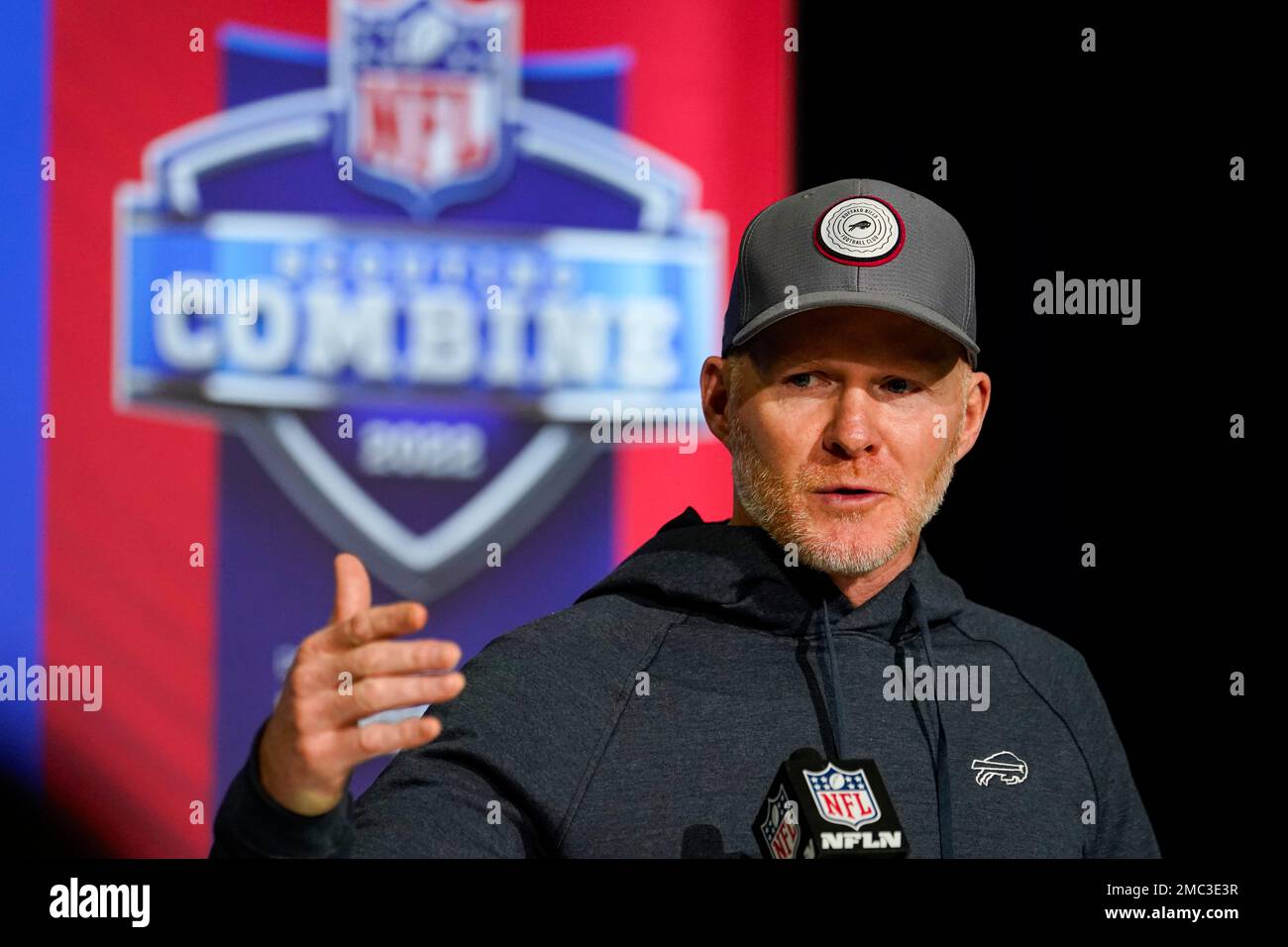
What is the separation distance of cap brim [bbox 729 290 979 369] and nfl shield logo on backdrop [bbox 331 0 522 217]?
4.33 feet

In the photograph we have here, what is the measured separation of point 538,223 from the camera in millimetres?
2748

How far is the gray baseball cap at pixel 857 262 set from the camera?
1.57 meters

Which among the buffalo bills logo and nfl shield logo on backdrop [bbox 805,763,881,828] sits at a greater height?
nfl shield logo on backdrop [bbox 805,763,881,828]

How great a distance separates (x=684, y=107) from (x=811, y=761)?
6.05ft

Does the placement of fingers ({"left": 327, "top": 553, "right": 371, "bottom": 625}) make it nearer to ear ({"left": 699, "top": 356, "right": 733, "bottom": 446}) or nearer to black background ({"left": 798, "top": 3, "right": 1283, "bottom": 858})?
ear ({"left": 699, "top": 356, "right": 733, "bottom": 446})

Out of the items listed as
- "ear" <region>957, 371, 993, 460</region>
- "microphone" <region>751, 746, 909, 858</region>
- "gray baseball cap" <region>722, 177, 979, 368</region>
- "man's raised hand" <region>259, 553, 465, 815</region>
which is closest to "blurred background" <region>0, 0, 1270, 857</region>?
"ear" <region>957, 371, 993, 460</region>

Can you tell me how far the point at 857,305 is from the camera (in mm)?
1543

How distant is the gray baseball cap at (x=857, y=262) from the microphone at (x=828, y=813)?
1.89 feet

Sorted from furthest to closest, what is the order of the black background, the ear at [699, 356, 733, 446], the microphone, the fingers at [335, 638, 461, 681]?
the black background → the ear at [699, 356, 733, 446] → the microphone → the fingers at [335, 638, 461, 681]

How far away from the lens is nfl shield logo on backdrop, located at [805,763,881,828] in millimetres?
1179

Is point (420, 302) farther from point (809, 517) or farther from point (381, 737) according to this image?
point (381, 737)

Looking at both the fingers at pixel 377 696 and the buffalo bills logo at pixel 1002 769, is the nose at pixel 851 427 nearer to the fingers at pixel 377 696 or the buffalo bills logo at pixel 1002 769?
the buffalo bills logo at pixel 1002 769

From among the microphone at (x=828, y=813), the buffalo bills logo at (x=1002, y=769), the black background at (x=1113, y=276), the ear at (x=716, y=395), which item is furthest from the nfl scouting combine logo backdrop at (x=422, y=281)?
the microphone at (x=828, y=813)

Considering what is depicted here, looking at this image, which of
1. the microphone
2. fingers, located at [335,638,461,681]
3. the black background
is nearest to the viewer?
fingers, located at [335,638,461,681]
